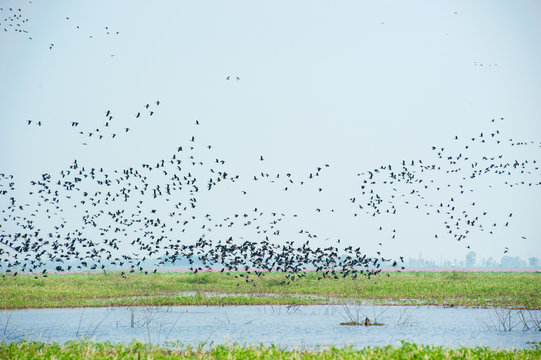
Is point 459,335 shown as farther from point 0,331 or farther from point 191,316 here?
point 0,331

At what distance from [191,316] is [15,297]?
16.2m

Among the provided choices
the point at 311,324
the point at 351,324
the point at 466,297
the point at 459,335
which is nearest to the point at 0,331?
the point at 311,324

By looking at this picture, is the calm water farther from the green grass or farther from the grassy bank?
the green grass

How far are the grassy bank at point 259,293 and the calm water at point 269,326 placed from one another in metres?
1.69

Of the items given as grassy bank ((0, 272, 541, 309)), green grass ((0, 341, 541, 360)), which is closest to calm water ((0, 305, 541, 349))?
grassy bank ((0, 272, 541, 309))

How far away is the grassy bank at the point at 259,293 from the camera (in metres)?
41.9

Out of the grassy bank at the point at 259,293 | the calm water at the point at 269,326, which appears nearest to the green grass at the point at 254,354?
the calm water at the point at 269,326

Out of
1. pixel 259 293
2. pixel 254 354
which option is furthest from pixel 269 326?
pixel 259 293

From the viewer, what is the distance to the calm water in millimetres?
27477

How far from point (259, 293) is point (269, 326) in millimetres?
16913

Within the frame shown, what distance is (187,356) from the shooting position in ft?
61.0

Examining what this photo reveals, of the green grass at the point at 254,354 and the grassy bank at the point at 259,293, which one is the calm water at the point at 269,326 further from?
the green grass at the point at 254,354

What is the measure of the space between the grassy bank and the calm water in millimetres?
1691

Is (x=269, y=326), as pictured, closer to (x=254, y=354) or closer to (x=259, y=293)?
(x=254, y=354)
